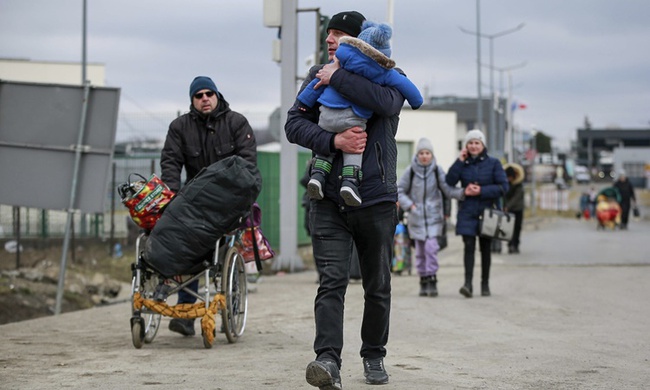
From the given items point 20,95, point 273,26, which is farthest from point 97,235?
point 20,95

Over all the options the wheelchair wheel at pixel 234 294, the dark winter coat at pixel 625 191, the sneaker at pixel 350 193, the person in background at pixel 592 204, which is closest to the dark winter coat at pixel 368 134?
the sneaker at pixel 350 193

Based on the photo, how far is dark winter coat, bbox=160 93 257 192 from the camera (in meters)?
9.69

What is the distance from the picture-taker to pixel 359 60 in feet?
21.7

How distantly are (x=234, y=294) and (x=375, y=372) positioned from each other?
9.51 feet

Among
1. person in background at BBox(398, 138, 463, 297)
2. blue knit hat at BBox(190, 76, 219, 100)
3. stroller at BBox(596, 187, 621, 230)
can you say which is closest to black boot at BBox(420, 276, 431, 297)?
person in background at BBox(398, 138, 463, 297)

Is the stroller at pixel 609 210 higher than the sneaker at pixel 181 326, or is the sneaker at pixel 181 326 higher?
the stroller at pixel 609 210

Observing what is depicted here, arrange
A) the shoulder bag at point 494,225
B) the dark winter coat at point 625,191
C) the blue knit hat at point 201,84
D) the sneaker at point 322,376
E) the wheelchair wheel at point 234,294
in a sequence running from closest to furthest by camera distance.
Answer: the sneaker at point 322,376
the wheelchair wheel at point 234,294
the blue knit hat at point 201,84
the shoulder bag at point 494,225
the dark winter coat at point 625,191

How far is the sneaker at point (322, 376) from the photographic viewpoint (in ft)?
20.6

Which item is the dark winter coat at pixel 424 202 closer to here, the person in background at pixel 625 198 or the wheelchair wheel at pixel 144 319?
the wheelchair wheel at pixel 144 319

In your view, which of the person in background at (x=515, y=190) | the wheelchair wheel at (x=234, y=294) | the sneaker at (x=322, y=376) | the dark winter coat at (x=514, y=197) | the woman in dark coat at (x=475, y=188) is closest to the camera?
the sneaker at (x=322, y=376)

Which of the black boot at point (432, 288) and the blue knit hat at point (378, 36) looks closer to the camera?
the blue knit hat at point (378, 36)

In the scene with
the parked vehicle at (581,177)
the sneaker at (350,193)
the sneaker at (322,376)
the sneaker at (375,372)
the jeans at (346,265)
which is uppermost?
the parked vehicle at (581,177)

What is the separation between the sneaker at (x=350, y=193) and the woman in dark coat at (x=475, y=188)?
24.1 feet

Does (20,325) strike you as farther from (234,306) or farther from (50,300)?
(50,300)
